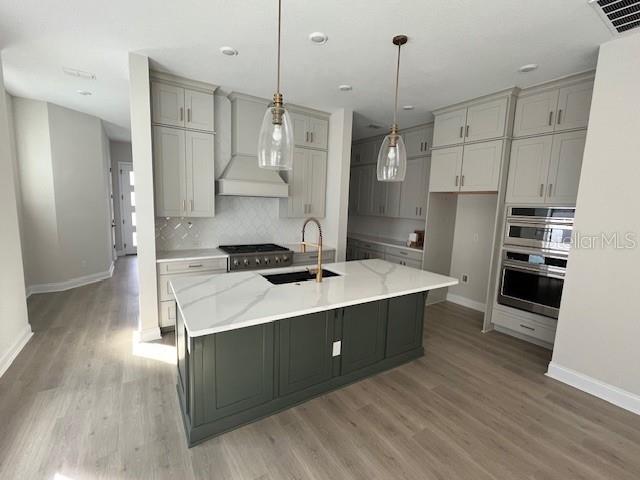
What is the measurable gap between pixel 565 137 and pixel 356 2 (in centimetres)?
257

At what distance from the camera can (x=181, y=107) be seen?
335 cm

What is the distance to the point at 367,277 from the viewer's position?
268 centimetres

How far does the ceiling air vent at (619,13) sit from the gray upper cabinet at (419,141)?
2.55m

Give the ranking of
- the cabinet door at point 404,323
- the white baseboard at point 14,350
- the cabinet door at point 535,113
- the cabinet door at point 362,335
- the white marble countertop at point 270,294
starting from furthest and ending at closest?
the cabinet door at point 535,113 → the cabinet door at point 404,323 → the white baseboard at point 14,350 → the cabinet door at point 362,335 → the white marble countertop at point 270,294

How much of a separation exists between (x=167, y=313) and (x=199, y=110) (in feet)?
7.64

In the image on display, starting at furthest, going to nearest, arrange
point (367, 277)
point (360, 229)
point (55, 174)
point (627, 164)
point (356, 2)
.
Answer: point (360, 229), point (55, 174), point (367, 277), point (627, 164), point (356, 2)

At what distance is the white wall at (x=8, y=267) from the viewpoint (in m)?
2.66

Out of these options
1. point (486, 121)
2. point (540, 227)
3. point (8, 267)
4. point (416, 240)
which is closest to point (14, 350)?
point (8, 267)

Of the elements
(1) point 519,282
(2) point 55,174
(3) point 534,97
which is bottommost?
(1) point 519,282

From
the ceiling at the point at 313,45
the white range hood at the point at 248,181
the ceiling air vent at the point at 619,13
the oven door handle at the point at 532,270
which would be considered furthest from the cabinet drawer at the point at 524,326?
the white range hood at the point at 248,181

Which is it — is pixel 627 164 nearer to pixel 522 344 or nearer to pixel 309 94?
pixel 522 344

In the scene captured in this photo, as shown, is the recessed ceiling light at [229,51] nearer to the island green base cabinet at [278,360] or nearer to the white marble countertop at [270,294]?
the white marble countertop at [270,294]

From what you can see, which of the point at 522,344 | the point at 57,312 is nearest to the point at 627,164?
the point at 522,344

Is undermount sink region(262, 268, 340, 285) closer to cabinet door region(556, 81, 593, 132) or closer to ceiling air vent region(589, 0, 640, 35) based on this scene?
ceiling air vent region(589, 0, 640, 35)
